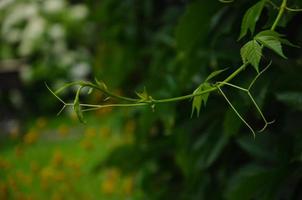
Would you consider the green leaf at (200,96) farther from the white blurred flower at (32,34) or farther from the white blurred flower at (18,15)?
the white blurred flower at (32,34)

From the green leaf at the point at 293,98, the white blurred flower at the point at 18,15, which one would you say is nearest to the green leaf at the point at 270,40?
the green leaf at the point at 293,98

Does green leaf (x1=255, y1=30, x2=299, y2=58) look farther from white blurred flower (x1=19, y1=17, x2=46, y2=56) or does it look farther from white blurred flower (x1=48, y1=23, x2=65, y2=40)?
white blurred flower (x1=48, y1=23, x2=65, y2=40)

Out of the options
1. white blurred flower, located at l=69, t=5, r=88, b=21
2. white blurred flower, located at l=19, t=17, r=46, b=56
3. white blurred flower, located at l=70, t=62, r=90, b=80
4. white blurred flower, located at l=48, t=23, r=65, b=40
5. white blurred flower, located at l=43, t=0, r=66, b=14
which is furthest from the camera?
white blurred flower, located at l=69, t=5, r=88, b=21

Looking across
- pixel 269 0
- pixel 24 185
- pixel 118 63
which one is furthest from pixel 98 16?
pixel 24 185

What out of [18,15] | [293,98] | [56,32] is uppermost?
[293,98]

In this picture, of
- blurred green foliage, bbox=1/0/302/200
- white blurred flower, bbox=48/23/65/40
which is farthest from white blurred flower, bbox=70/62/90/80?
blurred green foliage, bbox=1/0/302/200

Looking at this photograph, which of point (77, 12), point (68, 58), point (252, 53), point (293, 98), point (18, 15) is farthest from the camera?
point (77, 12)

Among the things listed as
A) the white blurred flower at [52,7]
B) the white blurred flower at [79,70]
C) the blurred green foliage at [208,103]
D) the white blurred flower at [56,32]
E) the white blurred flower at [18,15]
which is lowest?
the white blurred flower at [79,70]

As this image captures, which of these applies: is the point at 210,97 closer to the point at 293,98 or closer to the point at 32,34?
the point at 293,98

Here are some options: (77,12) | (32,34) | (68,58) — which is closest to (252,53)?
(32,34)
